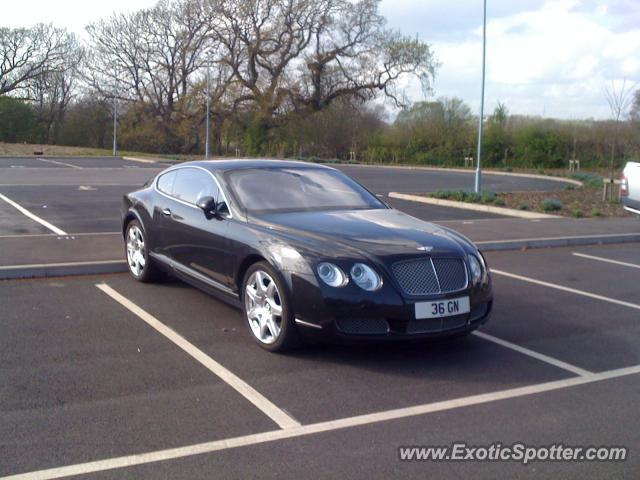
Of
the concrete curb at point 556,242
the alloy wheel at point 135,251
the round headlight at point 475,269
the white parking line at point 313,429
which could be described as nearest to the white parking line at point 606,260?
the concrete curb at point 556,242

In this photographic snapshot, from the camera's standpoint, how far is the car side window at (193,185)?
6.88m

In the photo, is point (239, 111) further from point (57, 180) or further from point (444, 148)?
point (57, 180)

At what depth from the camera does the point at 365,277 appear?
5250mm

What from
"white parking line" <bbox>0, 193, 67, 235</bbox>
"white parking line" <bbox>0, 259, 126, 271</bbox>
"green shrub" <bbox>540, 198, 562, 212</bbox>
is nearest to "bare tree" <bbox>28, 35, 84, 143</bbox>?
"white parking line" <bbox>0, 193, 67, 235</bbox>

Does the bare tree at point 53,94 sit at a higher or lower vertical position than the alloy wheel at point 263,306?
higher

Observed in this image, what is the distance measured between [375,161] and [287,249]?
4801 cm

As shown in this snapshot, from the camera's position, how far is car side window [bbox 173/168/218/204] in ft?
22.6

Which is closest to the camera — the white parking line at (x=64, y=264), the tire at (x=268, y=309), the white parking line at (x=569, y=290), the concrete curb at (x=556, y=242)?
the tire at (x=268, y=309)

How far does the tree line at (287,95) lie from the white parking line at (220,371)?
42092 mm

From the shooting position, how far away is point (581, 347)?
6.12m

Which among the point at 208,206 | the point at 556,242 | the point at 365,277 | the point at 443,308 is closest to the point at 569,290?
the point at 443,308

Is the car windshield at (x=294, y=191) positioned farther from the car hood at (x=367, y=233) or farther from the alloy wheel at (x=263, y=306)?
the alloy wheel at (x=263, y=306)

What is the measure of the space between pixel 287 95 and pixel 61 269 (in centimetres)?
4535

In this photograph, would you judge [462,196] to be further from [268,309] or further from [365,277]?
[365,277]
